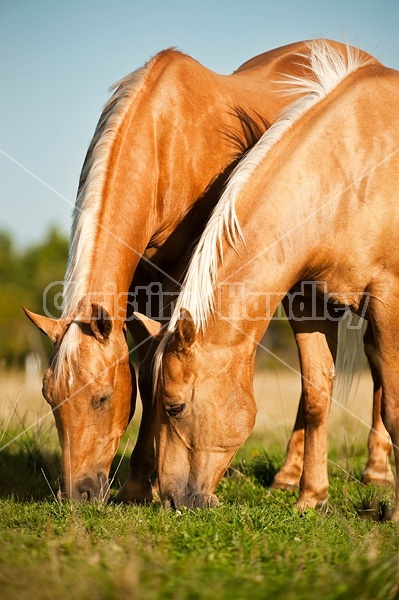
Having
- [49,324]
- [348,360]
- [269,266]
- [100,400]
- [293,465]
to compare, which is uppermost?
[269,266]

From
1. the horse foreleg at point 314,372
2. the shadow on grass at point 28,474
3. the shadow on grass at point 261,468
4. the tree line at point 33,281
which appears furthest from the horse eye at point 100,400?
the tree line at point 33,281

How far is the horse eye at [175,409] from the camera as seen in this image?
14.3 ft

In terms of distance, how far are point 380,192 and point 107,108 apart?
2054 mm

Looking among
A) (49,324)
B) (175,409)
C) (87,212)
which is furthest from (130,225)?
(175,409)

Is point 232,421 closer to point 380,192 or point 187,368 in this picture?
point 187,368

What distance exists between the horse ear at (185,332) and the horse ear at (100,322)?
1.47 feet

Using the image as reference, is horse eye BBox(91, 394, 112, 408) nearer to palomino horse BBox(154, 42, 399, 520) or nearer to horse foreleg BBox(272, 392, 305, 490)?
palomino horse BBox(154, 42, 399, 520)

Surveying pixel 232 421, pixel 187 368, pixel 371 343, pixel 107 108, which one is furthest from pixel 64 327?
pixel 371 343

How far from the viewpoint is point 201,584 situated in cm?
247

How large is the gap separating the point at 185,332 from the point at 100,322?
0.56 m

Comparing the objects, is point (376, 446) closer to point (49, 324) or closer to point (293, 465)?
point (293, 465)

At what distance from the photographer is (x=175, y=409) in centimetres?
437

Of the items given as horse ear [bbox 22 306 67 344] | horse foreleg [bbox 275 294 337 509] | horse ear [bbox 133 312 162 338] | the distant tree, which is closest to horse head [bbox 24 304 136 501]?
horse ear [bbox 22 306 67 344]

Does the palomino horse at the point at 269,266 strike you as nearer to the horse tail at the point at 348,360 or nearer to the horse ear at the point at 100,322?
the horse ear at the point at 100,322
